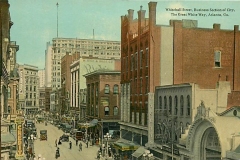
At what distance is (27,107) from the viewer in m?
39.2

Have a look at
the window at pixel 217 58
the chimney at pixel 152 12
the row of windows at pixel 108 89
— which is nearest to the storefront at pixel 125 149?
the row of windows at pixel 108 89

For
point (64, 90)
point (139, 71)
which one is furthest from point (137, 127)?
point (64, 90)

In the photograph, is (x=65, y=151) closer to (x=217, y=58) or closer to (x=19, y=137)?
(x=19, y=137)

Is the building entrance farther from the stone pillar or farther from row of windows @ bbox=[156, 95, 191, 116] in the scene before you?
the stone pillar

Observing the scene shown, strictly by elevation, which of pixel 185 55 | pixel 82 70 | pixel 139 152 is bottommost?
pixel 139 152

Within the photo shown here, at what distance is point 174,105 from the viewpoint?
24.5 metres

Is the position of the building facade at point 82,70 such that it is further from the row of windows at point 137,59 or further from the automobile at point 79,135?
the row of windows at point 137,59

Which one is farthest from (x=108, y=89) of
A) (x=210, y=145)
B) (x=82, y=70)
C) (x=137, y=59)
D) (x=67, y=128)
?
(x=210, y=145)

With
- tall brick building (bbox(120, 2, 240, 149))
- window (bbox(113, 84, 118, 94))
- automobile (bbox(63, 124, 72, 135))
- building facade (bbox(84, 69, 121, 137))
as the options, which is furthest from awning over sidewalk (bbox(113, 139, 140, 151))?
automobile (bbox(63, 124, 72, 135))

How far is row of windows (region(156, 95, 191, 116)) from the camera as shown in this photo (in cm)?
2300

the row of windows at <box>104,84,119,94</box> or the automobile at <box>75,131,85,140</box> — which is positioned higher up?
the row of windows at <box>104,84,119,94</box>

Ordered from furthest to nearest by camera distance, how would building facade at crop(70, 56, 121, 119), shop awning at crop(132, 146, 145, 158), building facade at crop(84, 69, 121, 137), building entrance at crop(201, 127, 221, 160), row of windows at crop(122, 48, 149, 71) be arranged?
1. building facade at crop(70, 56, 121, 119)
2. building facade at crop(84, 69, 121, 137)
3. row of windows at crop(122, 48, 149, 71)
4. shop awning at crop(132, 146, 145, 158)
5. building entrance at crop(201, 127, 221, 160)

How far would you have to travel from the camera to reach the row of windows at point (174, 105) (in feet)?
75.5

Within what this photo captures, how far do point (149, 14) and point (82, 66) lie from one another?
1230cm
